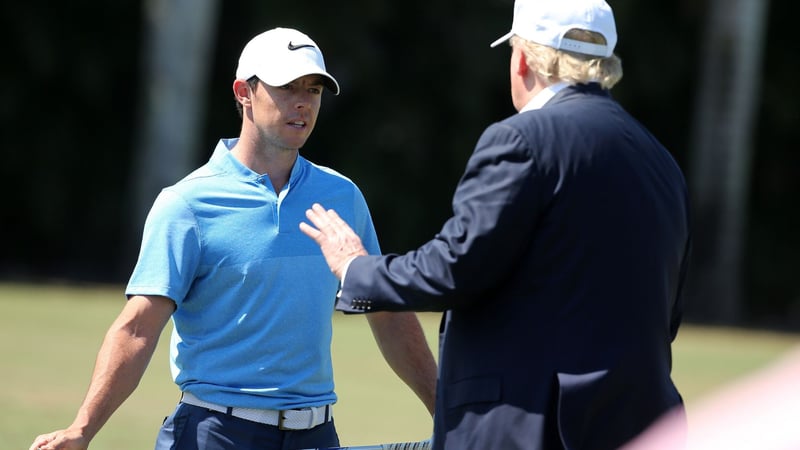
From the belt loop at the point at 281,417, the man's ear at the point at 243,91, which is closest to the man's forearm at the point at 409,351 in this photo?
the belt loop at the point at 281,417

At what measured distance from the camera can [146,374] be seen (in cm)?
1181

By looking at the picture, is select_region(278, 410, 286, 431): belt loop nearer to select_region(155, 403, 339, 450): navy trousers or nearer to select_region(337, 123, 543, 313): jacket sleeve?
select_region(155, 403, 339, 450): navy trousers

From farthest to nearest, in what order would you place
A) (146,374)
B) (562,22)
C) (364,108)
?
(364,108), (146,374), (562,22)

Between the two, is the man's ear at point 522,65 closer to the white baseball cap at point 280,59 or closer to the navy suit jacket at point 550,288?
the navy suit jacket at point 550,288

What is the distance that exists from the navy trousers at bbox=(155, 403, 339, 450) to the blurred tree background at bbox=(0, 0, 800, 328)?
16.3 m

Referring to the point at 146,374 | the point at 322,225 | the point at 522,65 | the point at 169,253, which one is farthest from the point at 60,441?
the point at 146,374

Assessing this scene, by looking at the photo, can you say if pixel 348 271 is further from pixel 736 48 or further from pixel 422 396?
pixel 736 48

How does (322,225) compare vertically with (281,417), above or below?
above

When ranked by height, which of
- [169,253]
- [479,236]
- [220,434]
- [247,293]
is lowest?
[220,434]

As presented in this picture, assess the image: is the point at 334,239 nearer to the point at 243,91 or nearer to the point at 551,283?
the point at 551,283

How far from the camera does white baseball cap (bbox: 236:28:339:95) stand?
4434 mm

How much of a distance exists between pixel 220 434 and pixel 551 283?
1353 millimetres

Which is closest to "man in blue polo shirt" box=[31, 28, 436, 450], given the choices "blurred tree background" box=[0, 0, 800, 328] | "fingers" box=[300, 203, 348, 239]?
"fingers" box=[300, 203, 348, 239]

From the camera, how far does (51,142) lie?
861 inches
